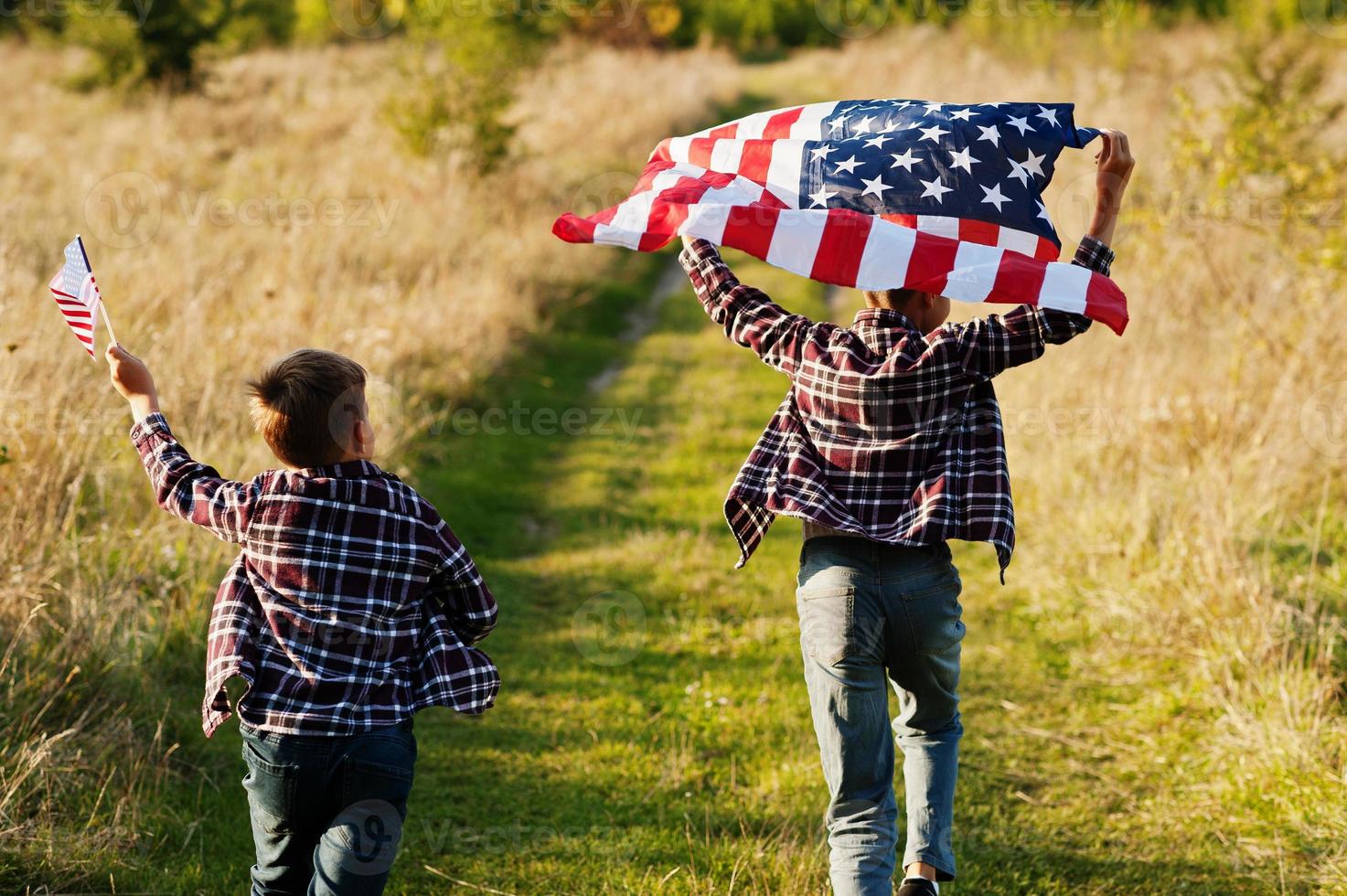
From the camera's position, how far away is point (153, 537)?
5.19m

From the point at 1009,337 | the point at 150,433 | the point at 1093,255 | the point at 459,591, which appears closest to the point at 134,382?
the point at 150,433

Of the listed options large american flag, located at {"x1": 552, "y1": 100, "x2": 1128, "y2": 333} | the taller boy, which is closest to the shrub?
large american flag, located at {"x1": 552, "y1": 100, "x2": 1128, "y2": 333}

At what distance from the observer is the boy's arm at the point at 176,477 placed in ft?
9.13

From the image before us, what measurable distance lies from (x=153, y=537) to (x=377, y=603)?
9.47 ft

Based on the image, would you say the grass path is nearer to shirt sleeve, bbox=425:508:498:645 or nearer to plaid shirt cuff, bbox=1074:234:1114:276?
shirt sleeve, bbox=425:508:498:645

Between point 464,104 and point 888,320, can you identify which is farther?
point 464,104

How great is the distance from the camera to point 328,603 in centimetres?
273

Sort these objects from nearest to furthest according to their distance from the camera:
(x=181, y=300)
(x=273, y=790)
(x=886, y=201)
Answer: (x=273, y=790), (x=886, y=201), (x=181, y=300)

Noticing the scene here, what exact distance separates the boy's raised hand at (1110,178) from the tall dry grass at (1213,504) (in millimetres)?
2180

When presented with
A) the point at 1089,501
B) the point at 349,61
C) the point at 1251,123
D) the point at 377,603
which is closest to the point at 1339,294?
the point at 1251,123

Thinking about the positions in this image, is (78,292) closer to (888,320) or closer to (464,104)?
(888,320)

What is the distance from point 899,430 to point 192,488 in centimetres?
172

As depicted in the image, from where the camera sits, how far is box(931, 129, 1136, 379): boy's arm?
9.72ft

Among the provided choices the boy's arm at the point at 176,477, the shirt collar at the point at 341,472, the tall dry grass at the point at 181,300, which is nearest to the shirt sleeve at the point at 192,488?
the boy's arm at the point at 176,477
